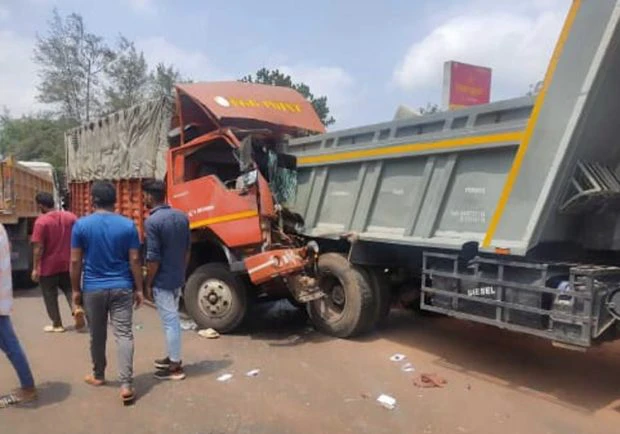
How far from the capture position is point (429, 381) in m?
4.74

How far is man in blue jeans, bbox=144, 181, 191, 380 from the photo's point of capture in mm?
4719

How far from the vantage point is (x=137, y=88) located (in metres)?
33.3

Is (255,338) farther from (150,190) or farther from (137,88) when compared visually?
(137,88)

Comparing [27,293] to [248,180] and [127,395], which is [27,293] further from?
[127,395]

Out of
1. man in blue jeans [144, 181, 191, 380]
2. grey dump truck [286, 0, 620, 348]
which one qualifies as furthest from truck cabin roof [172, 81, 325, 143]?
man in blue jeans [144, 181, 191, 380]

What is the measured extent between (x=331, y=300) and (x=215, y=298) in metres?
1.33

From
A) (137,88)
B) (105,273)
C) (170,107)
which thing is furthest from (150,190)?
(137,88)

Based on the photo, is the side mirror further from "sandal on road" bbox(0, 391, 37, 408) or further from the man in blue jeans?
"sandal on road" bbox(0, 391, 37, 408)

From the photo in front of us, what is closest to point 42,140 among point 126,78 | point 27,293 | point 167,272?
point 126,78

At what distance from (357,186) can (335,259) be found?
2.77 feet

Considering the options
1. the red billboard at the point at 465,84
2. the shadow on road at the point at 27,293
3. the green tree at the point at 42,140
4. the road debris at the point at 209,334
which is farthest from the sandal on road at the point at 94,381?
the green tree at the point at 42,140

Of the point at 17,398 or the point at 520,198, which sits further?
the point at 520,198

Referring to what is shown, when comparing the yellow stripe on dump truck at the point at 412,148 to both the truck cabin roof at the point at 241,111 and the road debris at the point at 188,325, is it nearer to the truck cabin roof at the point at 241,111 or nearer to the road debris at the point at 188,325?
the truck cabin roof at the point at 241,111

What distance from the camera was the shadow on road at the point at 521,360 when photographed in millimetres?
4513
